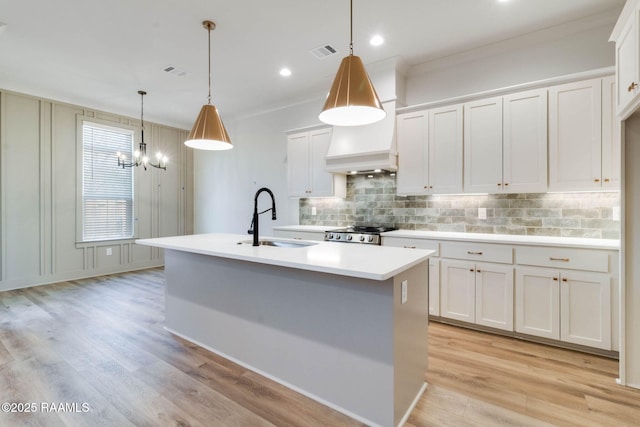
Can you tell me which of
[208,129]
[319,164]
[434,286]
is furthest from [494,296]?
[208,129]

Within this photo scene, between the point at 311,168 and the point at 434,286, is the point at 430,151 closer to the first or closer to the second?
the point at 434,286

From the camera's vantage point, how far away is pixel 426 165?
11.9ft

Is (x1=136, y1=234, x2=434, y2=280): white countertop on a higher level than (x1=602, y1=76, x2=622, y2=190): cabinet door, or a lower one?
lower

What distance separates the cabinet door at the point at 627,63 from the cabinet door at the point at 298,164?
3.32 meters

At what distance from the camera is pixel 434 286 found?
3.27 meters

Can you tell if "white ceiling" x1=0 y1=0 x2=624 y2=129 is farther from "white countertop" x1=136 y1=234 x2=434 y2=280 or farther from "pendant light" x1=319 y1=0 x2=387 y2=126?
"white countertop" x1=136 y1=234 x2=434 y2=280

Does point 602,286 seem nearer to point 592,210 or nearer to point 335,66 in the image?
point 592,210

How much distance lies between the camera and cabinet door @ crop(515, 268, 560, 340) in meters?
2.68

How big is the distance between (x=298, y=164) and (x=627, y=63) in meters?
3.55

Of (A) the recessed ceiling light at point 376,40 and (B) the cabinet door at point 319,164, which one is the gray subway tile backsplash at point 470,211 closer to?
(B) the cabinet door at point 319,164

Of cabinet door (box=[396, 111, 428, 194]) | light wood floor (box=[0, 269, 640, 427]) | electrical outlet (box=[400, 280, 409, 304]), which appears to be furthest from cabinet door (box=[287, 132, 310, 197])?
electrical outlet (box=[400, 280, 409, 304])

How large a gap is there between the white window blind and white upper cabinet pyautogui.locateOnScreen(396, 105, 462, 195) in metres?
5.03

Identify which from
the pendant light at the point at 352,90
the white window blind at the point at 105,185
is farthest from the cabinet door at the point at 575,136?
the white window blind at the point at 105,185

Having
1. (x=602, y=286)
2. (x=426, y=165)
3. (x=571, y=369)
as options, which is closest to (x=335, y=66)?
(x=426, y=165)
